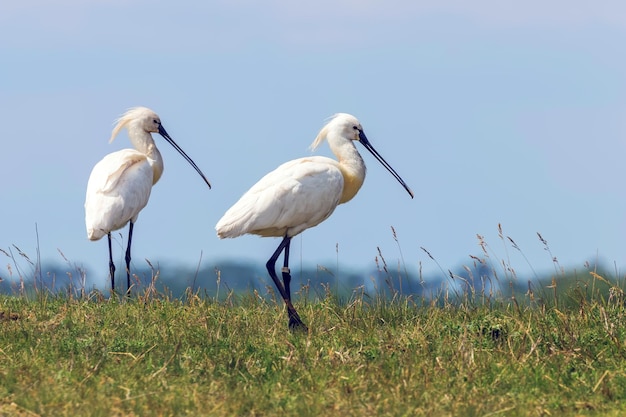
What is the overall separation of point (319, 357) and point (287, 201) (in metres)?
3.12

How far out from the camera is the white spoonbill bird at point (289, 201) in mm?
11078

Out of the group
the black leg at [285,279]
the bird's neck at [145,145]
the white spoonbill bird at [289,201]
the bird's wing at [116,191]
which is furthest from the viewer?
the bird's neck at [145,145]

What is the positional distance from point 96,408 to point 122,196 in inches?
266

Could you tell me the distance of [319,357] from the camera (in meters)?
8.23

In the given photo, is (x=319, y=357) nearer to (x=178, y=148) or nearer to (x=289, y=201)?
(x=289, y=201)

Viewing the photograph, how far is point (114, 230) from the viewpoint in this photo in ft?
44.1

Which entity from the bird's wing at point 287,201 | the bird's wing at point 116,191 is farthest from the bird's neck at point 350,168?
the bird's wing at point 116,191

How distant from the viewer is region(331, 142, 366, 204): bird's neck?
1186 centimetres

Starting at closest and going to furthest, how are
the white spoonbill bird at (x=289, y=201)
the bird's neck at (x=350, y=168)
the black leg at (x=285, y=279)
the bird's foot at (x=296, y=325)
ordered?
the bird's foot at (x=296, y=325) < the black leg at (x=285, y=279) < the white spoonbill bird at (x=289, y=201) < the bird's neck at (x=350, y=168)

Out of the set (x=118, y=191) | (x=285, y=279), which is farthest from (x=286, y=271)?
(x=118, y=191)

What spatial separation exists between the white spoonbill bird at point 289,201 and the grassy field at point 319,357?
789mm

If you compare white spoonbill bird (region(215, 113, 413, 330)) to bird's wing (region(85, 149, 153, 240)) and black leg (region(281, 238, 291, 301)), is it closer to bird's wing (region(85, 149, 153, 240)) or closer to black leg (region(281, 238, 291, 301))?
black leg (region(281, 238, 291, 301))

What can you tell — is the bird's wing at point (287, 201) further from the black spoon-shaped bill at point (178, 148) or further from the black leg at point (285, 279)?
the black spoon-shaped bill at point (178, 148)

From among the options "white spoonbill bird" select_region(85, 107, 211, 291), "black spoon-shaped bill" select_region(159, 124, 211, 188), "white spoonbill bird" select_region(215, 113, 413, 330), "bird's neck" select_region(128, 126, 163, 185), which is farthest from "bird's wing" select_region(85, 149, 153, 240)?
"white spoonbill bird" select_region(215, 113, 413, 330)
